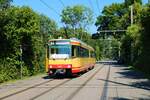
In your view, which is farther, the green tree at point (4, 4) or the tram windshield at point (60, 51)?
the tram windshield at point (60, 51)

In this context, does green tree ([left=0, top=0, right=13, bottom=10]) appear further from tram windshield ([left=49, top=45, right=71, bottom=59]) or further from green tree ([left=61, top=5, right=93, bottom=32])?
green tree ([left=61, top=5, right=93, bottom=32])

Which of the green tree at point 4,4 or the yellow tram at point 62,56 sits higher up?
the green tree at point 4,4

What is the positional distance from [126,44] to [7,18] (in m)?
47.3

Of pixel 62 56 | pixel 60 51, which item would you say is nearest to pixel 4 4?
pixel 60 51

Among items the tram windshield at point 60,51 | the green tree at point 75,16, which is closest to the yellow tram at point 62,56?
the tram windshield at point 60,51

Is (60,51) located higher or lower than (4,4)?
lower

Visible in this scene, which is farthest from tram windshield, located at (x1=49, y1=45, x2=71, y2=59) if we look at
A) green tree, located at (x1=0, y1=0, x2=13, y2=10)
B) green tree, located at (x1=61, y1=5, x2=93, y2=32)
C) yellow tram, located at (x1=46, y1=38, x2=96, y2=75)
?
green tree, located at (x1=61, y1=5, x2=93, y2=32)

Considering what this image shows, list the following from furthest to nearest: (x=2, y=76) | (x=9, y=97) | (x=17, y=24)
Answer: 1. (x=17, y=24)
2. (x=2, y=76)
3. (x=9, y=97)

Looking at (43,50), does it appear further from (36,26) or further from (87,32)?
(87,32)

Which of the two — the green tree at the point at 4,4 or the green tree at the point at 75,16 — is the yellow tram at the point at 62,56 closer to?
the green tree at the point at 4,4

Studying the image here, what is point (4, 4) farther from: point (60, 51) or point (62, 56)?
point (62, 56)

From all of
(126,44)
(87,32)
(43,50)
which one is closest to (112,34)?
(87,32)

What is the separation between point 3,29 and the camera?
30.8m

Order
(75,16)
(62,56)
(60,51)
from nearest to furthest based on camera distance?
(62,56) → (60,51) → (75,16)
